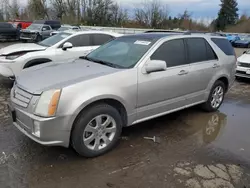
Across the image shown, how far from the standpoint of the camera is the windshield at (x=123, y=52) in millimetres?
4004

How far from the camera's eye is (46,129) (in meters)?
3.02

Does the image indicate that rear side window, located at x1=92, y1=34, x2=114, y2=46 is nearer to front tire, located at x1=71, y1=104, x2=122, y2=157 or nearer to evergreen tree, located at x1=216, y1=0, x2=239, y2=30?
front tire, located at x1=71, y1=104, x2=122, y2=157

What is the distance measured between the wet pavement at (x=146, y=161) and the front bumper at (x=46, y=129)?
0.40m

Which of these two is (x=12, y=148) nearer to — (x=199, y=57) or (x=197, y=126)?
(x=197, y=126)

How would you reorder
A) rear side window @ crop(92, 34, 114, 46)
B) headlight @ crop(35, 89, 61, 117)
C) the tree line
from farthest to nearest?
the tree line < rear side window @ crop(92, 34, 114, 46) < headlight @ crop(35, 89, 61, 117)

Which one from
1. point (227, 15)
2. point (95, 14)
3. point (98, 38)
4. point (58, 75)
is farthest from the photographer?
point (227, 15)

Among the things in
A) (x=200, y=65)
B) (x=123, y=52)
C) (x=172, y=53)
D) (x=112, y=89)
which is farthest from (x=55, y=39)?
(x=112, y=89)

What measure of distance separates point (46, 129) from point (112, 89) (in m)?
1.01

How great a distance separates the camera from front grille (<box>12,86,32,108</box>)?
Result: 10.4 feet

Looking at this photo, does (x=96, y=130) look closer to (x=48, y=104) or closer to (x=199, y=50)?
(x=48, y=104)

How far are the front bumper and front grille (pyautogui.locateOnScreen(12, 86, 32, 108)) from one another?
10 centimetres

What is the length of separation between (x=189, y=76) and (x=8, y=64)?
15.1ft

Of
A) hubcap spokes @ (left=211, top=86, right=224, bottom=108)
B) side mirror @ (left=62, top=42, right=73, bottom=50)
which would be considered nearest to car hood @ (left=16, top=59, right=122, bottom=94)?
hubcap spokes @ (left=211, top=86, right=224, bottom=108)

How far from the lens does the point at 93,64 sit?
13.3 feet
